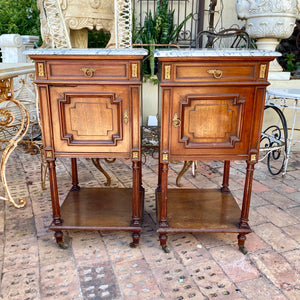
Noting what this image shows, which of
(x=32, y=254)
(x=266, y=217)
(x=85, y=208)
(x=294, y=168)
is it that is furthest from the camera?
(x=294, y=168)

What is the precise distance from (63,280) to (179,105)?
3.74 ft

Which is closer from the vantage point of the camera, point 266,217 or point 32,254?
point 32,254

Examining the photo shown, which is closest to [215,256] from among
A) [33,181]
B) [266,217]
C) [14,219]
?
[266,217]

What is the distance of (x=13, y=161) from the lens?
3.38 m

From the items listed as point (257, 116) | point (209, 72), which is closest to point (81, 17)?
point (209, 72)

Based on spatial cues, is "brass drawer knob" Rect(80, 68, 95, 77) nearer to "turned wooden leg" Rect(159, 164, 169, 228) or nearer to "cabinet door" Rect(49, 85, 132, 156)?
"cabinet door" Rect(49, 85, 132, 156)

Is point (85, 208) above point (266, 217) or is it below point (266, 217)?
above

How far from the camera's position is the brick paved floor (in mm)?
1581

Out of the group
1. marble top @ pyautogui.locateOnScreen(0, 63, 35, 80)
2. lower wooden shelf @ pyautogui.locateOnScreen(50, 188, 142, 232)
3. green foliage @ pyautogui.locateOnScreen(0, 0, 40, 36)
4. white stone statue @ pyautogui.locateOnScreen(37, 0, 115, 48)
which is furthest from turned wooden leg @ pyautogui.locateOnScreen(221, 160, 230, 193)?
green foliage @ pyautogui.locateOnScreen(0, 0, 40, 36)

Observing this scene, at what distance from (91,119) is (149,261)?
903 mm

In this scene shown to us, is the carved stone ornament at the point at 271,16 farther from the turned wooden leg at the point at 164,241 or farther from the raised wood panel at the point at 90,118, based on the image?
the turned wooden leg at the point at 164,241

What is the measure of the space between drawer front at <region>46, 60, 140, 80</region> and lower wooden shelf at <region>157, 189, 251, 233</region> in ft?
3.10

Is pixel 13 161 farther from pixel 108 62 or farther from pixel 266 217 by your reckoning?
pixel 266 217

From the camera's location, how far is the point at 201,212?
207 cm
